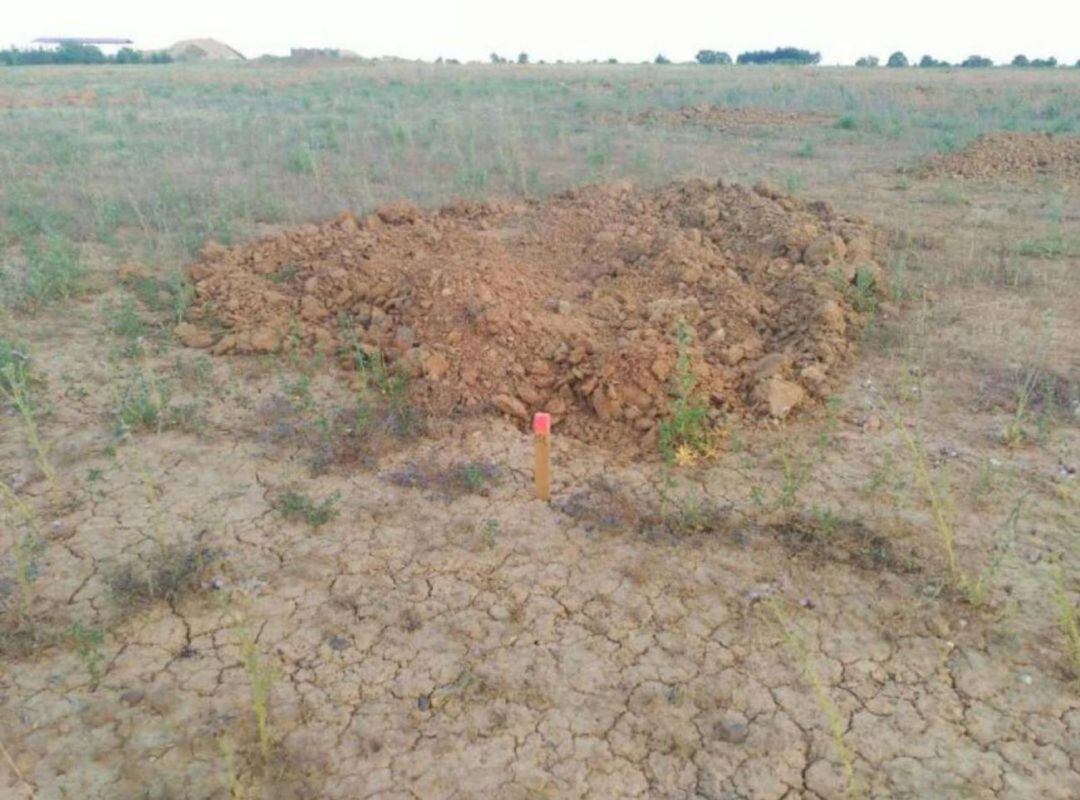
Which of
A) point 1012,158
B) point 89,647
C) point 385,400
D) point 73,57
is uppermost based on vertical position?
point 73,57

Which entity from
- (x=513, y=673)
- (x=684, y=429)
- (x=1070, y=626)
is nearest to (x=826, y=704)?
(x=513, y=673)

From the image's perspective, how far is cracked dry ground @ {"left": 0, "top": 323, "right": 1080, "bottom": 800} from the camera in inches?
102

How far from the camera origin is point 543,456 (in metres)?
3.80

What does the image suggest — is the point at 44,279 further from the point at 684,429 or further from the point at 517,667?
the point at 517,667

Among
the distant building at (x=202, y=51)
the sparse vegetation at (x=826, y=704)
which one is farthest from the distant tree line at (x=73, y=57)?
the sparse vegetation at (x=826, y=704)

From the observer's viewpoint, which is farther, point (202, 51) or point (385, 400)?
point (202, 51)

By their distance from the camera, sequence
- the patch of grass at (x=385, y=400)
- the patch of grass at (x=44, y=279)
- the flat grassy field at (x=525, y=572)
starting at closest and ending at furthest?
the flat grassy field at (x=525, y=572) < the patch of grass at (x=385, y=400) < the patch of grass at (x=44, y=279)

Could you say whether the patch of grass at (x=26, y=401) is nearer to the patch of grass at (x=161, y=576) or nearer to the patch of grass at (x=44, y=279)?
the patch of grass at (x=161, y=576)

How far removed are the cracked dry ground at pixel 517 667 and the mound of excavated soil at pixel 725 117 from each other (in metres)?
13.2

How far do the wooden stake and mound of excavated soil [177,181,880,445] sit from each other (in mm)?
663

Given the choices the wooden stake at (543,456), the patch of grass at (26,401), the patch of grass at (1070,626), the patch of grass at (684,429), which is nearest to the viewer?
the patch of grass at (1070,626)

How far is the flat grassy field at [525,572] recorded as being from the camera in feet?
8.69

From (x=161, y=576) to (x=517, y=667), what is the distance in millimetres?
1640

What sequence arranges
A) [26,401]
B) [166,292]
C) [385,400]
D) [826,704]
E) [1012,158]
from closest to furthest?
[826,704] < [26,401] < [385,400] < [166,292] < [1012,158]
